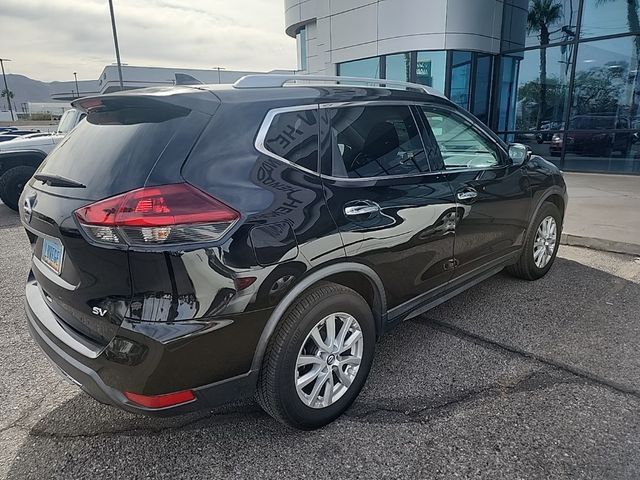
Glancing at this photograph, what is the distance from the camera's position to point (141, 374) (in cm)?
186

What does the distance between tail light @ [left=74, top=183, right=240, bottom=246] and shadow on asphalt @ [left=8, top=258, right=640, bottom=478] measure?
1135 millimetres

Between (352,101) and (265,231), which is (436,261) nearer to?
(352,101)

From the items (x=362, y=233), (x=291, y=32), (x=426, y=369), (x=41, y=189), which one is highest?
(x=291, y=32)

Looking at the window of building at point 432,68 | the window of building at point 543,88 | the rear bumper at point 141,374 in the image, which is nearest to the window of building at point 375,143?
the rear bumper at point 141,374

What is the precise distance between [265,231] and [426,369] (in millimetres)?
1621

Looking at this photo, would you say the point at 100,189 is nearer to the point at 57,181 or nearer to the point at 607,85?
the point at 57,181

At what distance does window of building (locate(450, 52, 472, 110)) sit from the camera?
1204cm

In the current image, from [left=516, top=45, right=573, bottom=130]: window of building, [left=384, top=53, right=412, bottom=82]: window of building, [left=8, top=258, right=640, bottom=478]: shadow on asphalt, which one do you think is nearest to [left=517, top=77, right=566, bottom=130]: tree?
[left=516, top=45, right=573, bottom=130]: window of building

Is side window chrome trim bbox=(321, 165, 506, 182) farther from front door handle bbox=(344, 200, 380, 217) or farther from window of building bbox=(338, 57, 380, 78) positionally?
window of building bbox=(338, 57, 380, 78)

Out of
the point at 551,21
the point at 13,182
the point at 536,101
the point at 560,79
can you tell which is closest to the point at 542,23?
the point at 551,21

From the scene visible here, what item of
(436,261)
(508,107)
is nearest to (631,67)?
(508,107)

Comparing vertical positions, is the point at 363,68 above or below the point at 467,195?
above

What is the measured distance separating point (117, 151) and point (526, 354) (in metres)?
2.85

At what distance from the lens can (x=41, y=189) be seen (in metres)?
2.31
